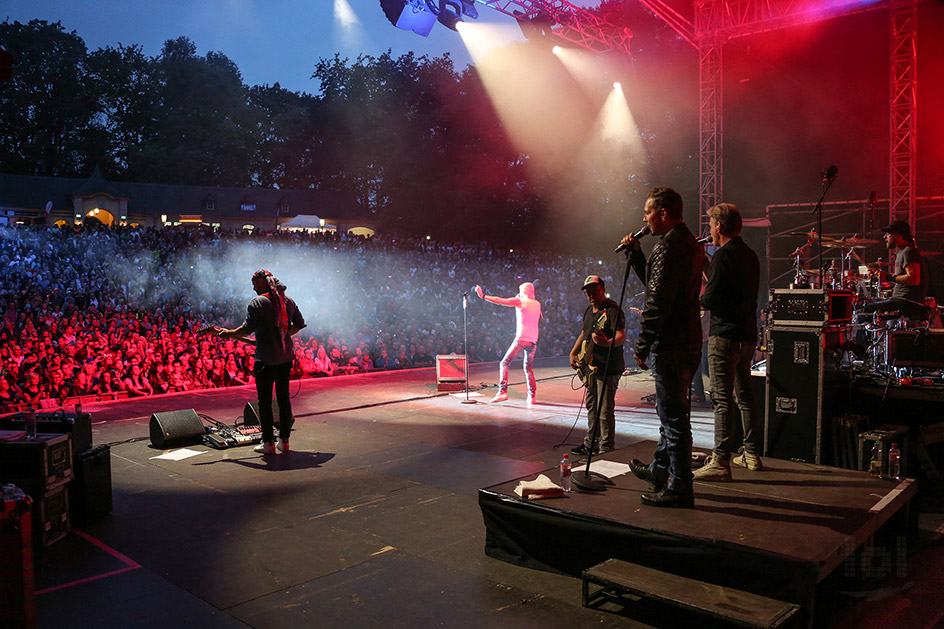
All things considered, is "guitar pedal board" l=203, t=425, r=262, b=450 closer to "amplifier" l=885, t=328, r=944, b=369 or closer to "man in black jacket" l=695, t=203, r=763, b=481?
"man in black jacket" l=695, t=203, r=763, b=481

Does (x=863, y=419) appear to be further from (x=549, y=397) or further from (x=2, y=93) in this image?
(x=2, y=93)

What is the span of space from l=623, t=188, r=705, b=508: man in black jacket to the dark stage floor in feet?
1.68

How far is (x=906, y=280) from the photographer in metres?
6.71

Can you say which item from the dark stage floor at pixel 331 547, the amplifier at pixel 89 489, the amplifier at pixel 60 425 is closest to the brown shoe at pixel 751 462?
the dark stage floor at pixel 331 547

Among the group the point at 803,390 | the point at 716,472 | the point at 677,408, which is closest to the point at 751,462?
the point at 716,472

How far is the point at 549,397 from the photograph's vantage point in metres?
10.4

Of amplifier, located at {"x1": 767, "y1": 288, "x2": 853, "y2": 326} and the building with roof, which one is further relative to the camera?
the building with roof

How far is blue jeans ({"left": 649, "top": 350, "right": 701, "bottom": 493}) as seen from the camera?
3695 mm

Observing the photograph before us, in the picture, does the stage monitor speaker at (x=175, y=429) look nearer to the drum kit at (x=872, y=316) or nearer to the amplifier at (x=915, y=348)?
the drum kit at (x=872, y=316)

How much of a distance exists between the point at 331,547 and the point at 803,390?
3.91m

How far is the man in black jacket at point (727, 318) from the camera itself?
4.33 meters

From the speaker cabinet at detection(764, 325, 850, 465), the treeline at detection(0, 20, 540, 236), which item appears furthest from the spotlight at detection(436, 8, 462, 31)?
the treeline at detection(0, 20, 540, 236)

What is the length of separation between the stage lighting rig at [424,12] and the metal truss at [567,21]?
49 centimetres

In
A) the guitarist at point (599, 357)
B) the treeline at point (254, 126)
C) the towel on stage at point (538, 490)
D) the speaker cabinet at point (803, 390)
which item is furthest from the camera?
the treeline at point (254, 126)
